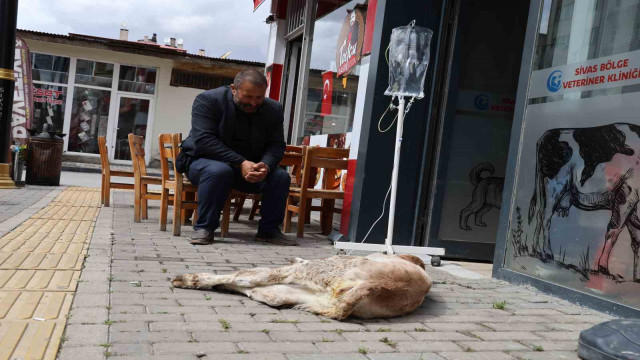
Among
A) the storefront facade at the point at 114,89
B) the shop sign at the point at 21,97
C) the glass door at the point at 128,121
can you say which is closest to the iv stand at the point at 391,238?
the shop sign at the point at 21,97

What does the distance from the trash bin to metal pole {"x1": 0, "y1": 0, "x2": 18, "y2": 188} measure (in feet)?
2.91

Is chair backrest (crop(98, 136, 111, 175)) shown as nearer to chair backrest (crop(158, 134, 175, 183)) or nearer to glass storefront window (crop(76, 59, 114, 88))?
chair backrest (crop(158, 134, 175, 183))

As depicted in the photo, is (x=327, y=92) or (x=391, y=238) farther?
(x=327, y=92)

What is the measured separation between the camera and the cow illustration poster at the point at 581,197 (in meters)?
3.80

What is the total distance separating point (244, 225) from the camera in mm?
7555

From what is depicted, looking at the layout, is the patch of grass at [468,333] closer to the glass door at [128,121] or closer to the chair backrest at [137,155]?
the chair backrest at [137,155]

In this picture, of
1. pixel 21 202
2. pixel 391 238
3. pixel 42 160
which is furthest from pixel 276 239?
pixel 42 160

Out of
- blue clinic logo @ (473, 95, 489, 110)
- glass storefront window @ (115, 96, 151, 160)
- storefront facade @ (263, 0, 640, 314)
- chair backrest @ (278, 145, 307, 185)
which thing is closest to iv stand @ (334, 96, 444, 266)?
storefront facade @ (263, 0, 640, 314)

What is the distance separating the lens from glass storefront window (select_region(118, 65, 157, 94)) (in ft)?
75.9

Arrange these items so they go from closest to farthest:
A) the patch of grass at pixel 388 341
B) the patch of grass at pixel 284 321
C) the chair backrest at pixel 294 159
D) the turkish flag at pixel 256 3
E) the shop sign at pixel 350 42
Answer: the patch of grass at pixel 388 341, the patch of grass at pixel 284 321, the chair backrest at pixel 294 159, the shop sign at pixel 350 42, the turkish flag at pixel 256 3

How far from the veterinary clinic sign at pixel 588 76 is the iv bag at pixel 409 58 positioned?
99cm

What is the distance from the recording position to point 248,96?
5.89 metres

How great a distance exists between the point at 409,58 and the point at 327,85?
3918 millimetres

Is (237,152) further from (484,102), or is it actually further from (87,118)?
(87,118)
